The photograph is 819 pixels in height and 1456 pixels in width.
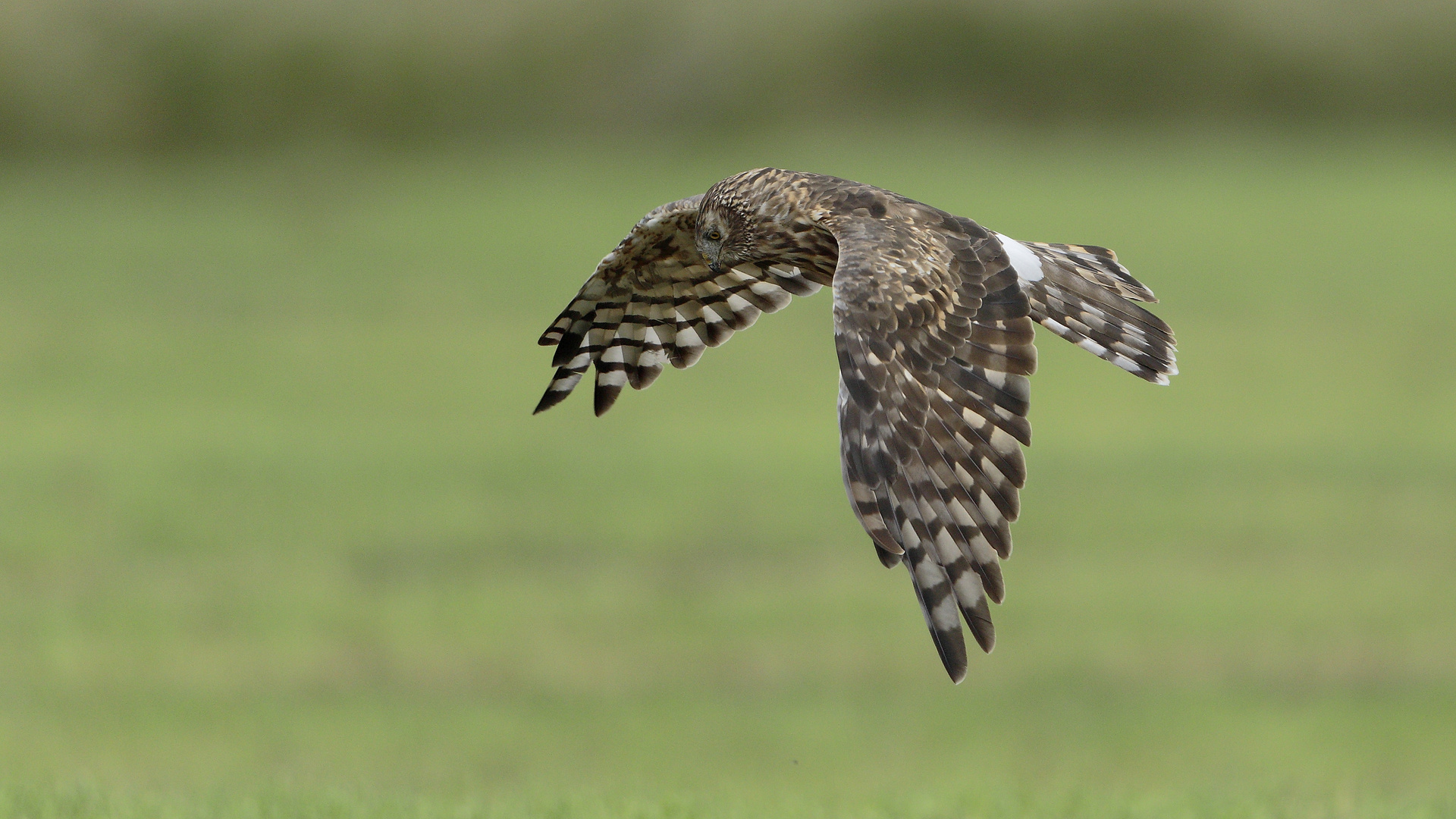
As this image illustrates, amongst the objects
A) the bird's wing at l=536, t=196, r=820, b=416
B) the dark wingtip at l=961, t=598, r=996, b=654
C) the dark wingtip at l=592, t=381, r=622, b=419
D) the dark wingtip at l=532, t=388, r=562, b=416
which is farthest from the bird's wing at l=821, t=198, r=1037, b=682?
the dark wingtip at l=592, t=381, r=622, b=419

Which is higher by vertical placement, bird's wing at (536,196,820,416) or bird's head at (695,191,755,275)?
bird's head at (695,191,755,275)

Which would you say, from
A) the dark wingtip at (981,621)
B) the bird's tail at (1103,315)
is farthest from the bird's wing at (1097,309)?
the dark wingtip at (981,621)

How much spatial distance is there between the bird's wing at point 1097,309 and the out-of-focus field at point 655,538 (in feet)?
5.52

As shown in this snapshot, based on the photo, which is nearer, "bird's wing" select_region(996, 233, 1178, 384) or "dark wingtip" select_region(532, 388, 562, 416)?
"bird's wing" select_region(996, 233, 1178, 384)

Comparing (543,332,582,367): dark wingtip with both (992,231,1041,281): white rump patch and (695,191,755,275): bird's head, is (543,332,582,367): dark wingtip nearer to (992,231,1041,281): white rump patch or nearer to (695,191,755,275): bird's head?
(695,191,755,275): bird's head

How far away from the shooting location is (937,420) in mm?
4957

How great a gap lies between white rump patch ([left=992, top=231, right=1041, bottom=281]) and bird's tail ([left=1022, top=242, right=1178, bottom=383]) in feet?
0.07

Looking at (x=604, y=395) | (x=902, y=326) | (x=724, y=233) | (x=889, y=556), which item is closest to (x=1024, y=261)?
(x=724, y=233)

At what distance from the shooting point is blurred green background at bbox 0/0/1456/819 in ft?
35.9

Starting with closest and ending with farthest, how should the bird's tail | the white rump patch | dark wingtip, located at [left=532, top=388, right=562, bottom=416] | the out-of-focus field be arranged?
the bird's tail → the white rump patch → dark wingtip, located at [left=532, top=388, right=562, bottom=416] → the out-of-focus field

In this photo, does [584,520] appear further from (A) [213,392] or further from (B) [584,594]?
(A) [213,392]

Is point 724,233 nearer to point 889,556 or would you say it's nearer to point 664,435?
point 889,556

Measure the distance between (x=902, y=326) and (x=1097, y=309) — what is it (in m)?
1.21

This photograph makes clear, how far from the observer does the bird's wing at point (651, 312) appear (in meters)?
6.67
